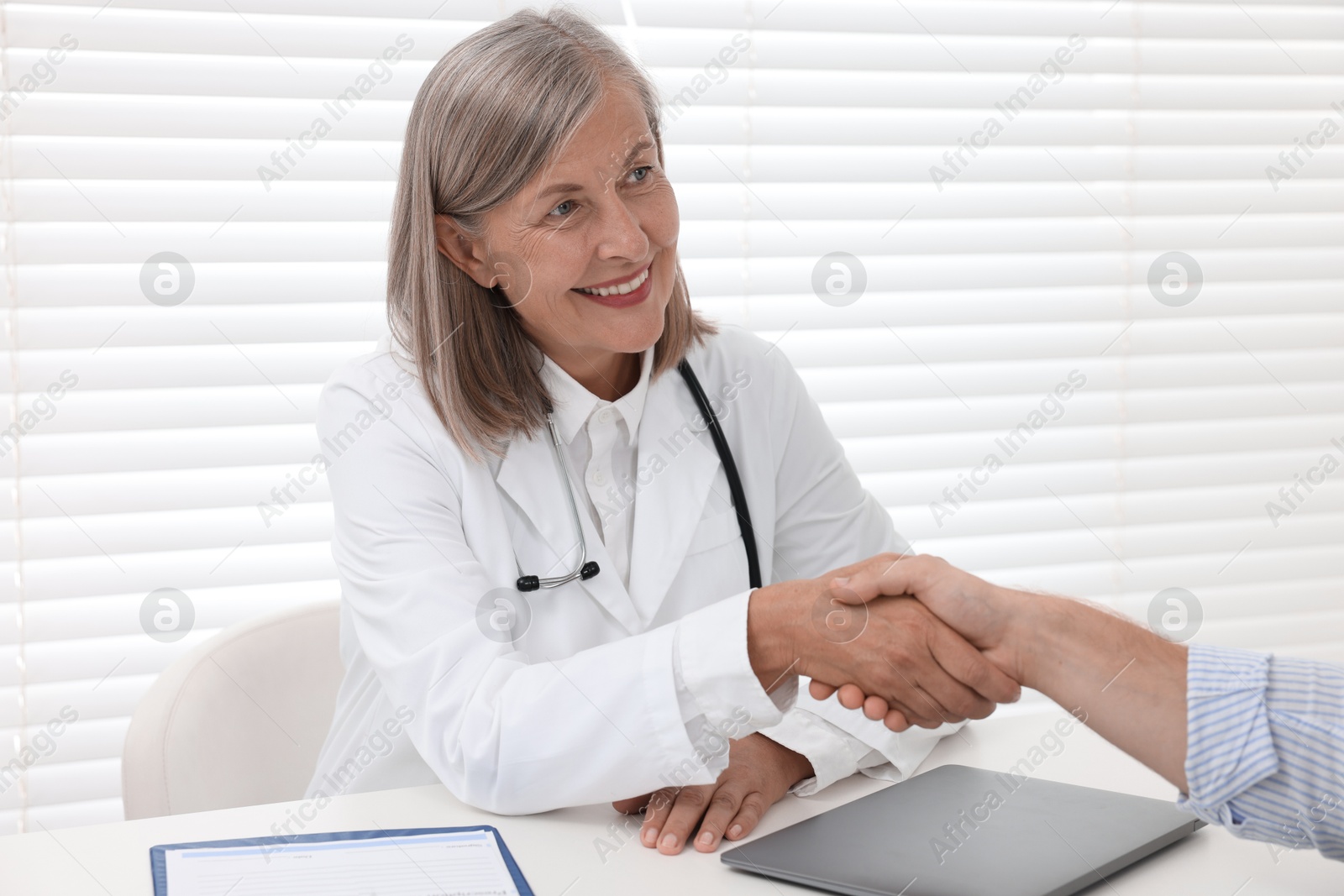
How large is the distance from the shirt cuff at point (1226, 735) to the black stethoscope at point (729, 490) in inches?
28.2

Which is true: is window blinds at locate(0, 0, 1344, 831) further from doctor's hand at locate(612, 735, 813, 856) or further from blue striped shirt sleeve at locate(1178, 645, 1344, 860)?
blue striped shirt sleeve at locate(1178, 645, 1344, 860)

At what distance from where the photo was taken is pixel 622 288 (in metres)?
1.57

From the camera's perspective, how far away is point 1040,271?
2518 mm

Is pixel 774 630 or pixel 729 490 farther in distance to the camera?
pixel 729 490

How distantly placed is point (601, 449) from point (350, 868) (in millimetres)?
746

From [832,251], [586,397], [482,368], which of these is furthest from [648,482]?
[832,251]

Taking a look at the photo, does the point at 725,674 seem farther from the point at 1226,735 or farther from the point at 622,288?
the point at 622,288

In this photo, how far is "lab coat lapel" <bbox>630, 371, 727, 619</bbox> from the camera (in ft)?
5.08

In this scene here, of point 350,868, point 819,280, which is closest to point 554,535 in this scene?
point 350,868

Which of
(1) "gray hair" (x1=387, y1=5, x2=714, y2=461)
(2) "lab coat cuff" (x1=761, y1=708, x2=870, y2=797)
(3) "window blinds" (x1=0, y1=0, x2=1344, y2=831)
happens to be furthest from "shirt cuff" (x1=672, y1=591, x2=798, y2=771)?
(3) "window blinds" (x1=0, y1=0, x2=1344, y2=831)

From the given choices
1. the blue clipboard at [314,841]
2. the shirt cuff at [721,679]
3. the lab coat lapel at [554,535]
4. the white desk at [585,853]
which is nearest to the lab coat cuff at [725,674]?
the shirt cuff at [721,679]

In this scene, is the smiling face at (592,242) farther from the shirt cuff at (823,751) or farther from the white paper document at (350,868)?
the white paper document at (350,868)

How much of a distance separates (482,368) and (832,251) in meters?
1.04

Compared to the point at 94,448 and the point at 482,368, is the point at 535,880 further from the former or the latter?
the point at 94,448
